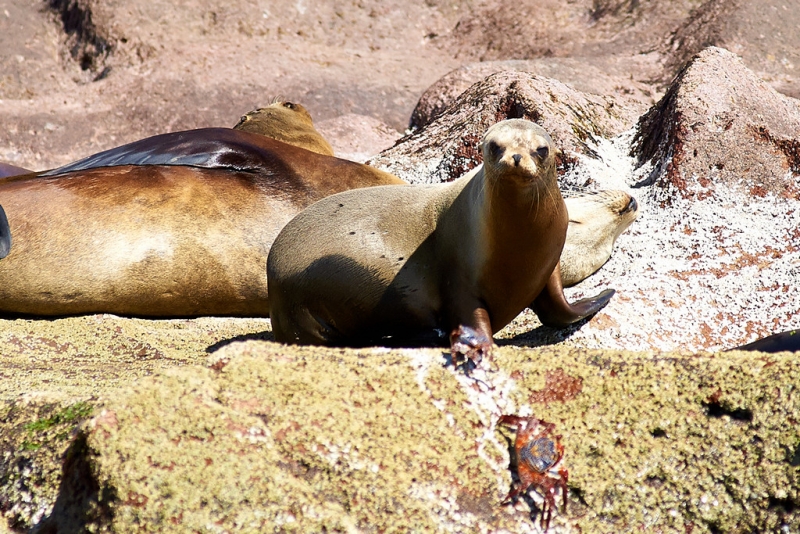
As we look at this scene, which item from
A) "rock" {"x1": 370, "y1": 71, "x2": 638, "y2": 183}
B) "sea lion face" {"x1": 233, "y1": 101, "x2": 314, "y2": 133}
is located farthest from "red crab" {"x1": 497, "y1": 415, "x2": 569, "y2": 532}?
"sea lion face" {"x1": 233, "y1": 101, "x2": 314, "y2": 133}

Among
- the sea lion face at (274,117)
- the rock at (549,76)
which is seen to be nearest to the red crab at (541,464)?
the sea lion face at (274,117)

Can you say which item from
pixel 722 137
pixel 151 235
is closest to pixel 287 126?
pixel 151 235

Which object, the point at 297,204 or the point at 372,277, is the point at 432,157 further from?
the point at 372,277

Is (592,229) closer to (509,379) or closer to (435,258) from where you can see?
(435,258)

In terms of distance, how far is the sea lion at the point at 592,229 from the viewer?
5.50 m

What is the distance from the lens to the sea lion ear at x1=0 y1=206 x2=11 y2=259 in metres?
5.01

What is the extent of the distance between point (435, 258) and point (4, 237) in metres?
2.41

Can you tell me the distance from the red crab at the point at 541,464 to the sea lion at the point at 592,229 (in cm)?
291

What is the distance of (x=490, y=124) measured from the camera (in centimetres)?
697

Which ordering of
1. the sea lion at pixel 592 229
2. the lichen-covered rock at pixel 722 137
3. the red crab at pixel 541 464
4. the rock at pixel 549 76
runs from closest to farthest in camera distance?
1. the red crab at pixel 541 464
2. the sea lion at pixel 592 229
3. the lichen-covered rock at pixel 722 137
4. the rock at pixel 549 76

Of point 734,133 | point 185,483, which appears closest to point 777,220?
point 734,133

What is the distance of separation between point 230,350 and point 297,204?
130 inches

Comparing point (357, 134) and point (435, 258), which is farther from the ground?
point (435, 258)

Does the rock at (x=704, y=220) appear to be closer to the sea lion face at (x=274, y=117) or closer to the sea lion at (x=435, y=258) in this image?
the sea lion at (x=435, y=258)
